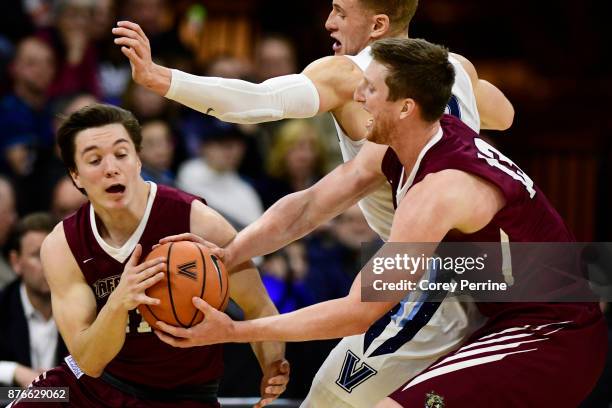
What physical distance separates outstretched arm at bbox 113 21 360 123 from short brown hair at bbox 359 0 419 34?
296mm

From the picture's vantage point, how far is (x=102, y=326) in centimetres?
425

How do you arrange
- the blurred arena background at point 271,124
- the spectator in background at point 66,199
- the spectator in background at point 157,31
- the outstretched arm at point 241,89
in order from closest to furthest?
1. the outstretched arm at point 241,89
2. the spectator in background at point 66,199
3. the blurred arena background at point 271,124
4. the spectator in background at point 157,31

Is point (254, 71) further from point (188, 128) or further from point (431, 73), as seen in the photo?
point (431, 73)

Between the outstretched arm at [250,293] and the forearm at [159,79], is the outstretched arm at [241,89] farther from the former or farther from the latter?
the outstretched arm at [250,293]

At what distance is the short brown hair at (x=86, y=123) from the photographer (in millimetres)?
4523

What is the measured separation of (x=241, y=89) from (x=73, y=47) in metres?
4.39

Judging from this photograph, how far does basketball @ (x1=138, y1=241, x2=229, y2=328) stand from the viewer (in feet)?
13.3

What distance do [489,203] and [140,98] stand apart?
449 centimetres

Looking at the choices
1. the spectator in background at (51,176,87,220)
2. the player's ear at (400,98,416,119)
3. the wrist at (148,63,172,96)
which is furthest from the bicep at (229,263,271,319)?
the spectator in background at (51,176,87,220)

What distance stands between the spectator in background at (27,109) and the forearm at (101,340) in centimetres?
349

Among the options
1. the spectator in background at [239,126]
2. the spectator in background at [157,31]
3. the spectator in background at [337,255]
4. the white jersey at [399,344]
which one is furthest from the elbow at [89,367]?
the spectator in background at [157,31]

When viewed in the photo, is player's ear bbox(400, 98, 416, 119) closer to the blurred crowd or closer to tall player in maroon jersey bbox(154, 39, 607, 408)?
tall player in maroon jersey bbox(154, 39, 607, 408)

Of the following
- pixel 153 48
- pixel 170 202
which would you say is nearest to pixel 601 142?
pixel 153 48

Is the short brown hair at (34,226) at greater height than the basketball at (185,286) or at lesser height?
greater
